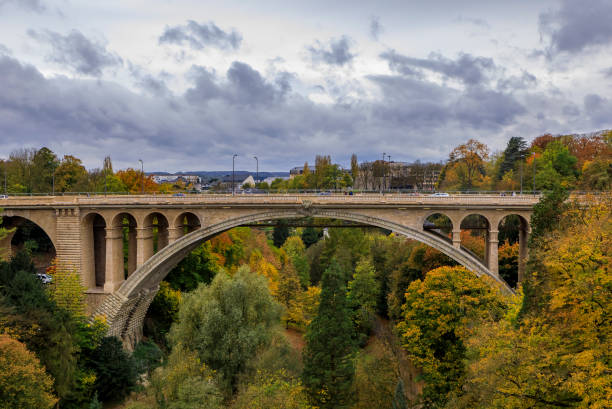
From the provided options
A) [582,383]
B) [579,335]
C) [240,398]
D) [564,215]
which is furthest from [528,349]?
[240,398]

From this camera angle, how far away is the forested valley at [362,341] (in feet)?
41.0

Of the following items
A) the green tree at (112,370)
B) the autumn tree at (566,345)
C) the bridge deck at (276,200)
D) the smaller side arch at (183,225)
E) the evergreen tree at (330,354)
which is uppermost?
the bridge deck at (276,200)

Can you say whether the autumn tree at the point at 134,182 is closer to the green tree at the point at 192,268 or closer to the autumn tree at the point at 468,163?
the green tree at the point at 192,268

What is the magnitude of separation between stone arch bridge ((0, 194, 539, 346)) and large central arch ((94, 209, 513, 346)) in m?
0.07

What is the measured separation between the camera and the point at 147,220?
30.9m

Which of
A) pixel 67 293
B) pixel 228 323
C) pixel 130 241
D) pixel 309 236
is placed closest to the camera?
pixel 228 323

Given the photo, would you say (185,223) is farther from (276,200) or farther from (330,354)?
(330,354)

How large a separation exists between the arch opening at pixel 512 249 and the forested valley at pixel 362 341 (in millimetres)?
137

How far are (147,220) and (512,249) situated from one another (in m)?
26.3

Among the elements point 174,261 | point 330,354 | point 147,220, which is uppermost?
point 147,220

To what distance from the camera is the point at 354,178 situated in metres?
77.8

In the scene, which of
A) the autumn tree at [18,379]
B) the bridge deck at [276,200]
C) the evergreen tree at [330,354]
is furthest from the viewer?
the bridge deck at [276,200]

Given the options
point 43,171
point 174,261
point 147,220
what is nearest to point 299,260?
point 174,261

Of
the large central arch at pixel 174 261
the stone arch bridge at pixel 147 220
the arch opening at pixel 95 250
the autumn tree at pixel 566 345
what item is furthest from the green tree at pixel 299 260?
the autumn tree at pixel 566 345
